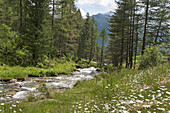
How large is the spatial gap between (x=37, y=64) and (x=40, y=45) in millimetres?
2914

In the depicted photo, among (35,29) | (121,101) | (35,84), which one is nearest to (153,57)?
(121,101)

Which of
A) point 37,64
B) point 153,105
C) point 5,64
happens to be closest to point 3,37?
point 5,64

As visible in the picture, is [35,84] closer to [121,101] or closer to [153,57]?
[121,101]

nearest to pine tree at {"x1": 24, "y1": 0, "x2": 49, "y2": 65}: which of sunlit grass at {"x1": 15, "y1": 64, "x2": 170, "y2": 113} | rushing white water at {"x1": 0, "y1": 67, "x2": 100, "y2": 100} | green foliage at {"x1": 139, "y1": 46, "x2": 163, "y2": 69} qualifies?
rushing white water at {"x1": 0, "y1": 67, "x2": 100, "y2": 100}

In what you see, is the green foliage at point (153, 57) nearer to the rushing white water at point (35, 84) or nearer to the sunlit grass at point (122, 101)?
the sunlit grass at point (122, 101)

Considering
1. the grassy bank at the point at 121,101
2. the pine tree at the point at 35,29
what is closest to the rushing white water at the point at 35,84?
the grassy bank at the point at 121,101

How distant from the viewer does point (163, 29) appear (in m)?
25.2

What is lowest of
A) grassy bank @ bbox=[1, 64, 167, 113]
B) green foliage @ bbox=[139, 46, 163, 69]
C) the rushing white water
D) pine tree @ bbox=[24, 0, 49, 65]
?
the rushing white water

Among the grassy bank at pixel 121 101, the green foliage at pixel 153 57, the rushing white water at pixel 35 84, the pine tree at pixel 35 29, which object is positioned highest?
the pine tree at pixel 35 29

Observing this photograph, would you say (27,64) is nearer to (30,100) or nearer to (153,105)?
(30,100)

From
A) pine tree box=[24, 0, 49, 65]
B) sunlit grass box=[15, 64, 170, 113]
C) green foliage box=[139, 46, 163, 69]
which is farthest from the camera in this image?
pine tree box=[24, 0, 49, 65]

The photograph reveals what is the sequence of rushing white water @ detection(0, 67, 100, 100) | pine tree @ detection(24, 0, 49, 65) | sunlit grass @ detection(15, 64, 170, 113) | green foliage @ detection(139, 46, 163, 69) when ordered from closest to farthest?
sunlit grass @ detection(15, 64, 170, 113), rushing white water @ detection(0, 67, 100, 100), green foliage @ detection(139, 46, 163, 69), pine tree @ detection(24, 0, 49, 65)

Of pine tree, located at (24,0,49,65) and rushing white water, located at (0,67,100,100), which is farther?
pine tree, located at (24,0,49,65)

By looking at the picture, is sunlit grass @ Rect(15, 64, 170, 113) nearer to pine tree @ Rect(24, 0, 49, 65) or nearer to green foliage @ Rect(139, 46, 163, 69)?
green foliage @ Rect(139, 46, 163, 69)
